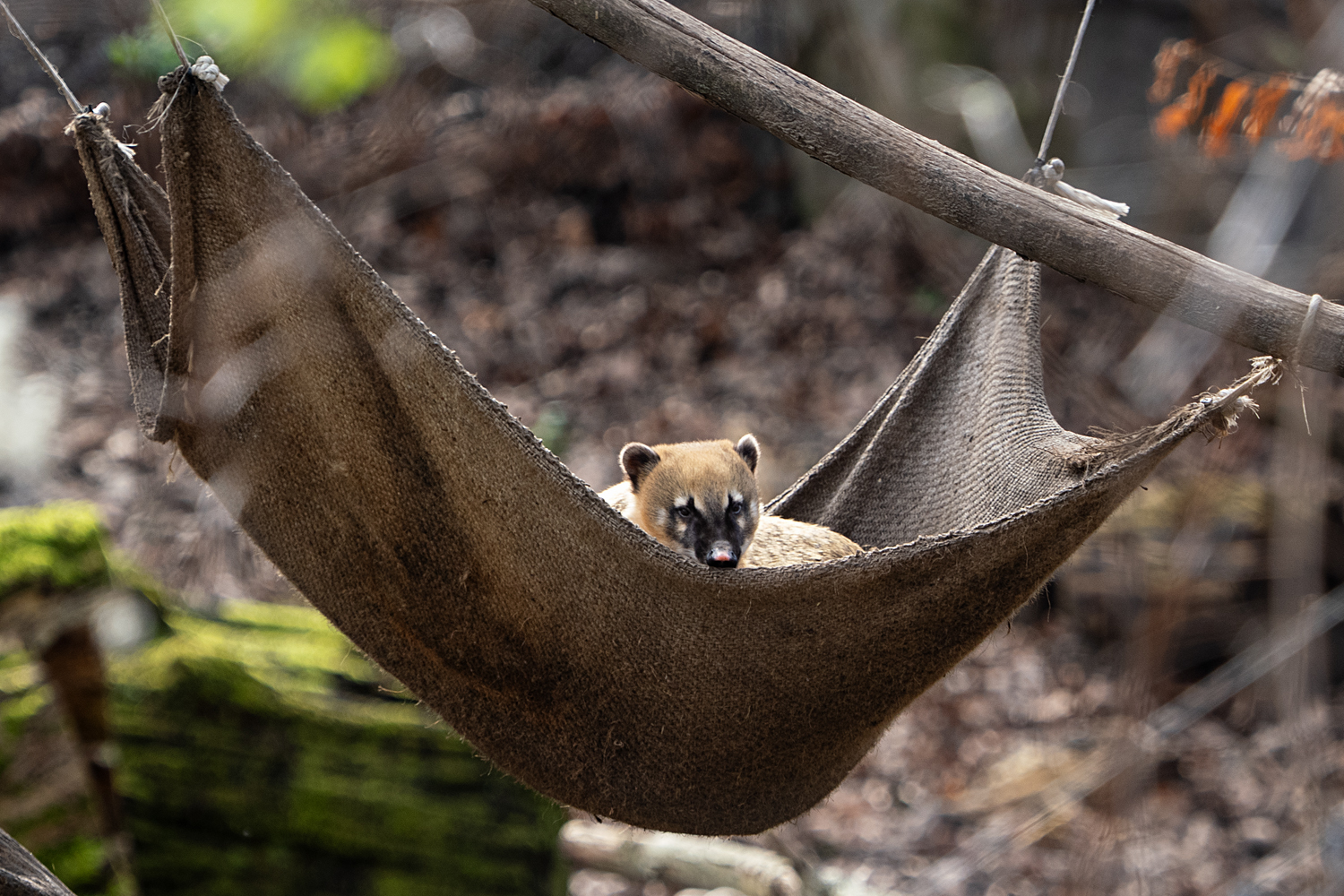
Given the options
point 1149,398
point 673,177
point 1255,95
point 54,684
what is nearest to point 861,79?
point 673,177

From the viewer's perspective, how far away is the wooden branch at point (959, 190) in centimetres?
191

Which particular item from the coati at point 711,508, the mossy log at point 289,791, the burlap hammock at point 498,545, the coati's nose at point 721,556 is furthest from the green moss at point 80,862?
the coati's nose at point 721,556

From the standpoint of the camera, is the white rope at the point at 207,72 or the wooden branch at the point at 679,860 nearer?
the white rope at the point at 207,72

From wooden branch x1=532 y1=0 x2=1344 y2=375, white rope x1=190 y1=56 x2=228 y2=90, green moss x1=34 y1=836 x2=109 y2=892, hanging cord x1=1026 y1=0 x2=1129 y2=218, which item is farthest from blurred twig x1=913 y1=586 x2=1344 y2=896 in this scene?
white rope x1=190 y1=56 x2=228 y2=90

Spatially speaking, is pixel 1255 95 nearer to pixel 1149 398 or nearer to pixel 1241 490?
pixel 1149 398

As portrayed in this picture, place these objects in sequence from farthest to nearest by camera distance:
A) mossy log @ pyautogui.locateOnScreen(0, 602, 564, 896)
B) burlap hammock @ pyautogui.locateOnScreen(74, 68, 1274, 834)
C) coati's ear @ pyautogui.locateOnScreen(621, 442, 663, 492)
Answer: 1. mossy log @ pyautogui.locateOnScreen(0, 602, 564, 896)
2. coati's ear @ pyautogui.locateOnScreen(621, 442, 663, 492)
3. burlap hammock @ pyautogui.locateOnScreen(74, 68, 1274, 834)

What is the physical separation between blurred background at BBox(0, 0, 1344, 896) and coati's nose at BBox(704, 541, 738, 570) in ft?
4.25

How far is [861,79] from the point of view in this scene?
9.38 metres

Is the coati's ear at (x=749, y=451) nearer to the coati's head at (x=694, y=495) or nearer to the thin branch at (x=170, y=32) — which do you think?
the coati's head at (x=694, y=495)

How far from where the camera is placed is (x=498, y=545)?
7.17 ft

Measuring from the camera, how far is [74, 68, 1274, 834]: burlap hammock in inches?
81.0

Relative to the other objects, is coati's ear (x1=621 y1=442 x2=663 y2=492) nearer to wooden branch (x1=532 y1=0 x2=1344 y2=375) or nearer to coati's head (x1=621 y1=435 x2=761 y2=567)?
coati's head (x1=621 y1=435 x2=761 y2=567)

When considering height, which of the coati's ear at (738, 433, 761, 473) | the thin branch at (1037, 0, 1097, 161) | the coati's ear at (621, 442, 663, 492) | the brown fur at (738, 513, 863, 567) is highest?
the thin branch at (1037, 0, 1097, 161)

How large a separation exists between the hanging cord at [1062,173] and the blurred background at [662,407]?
4.76 ft
